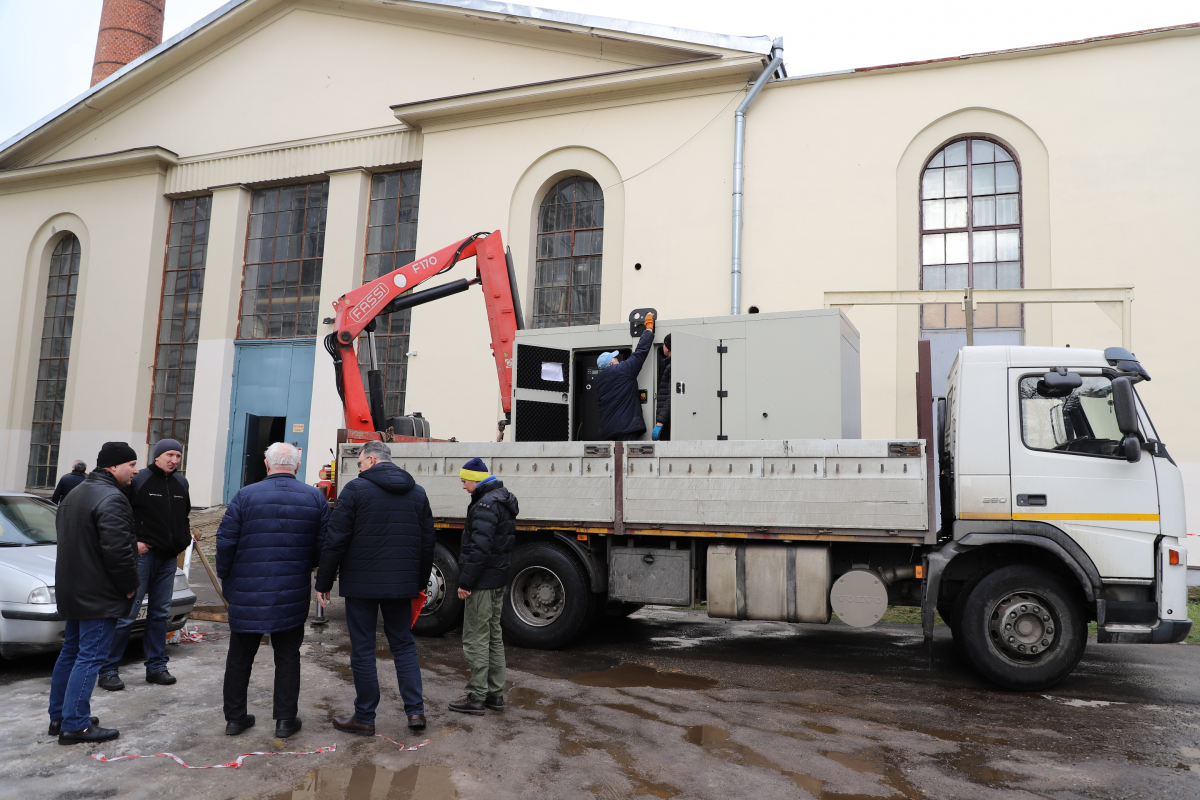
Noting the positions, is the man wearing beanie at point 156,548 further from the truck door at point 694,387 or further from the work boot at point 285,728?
the truck door at point 694,387

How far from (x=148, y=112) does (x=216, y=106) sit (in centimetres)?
208

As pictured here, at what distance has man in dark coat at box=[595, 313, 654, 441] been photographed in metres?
8.04

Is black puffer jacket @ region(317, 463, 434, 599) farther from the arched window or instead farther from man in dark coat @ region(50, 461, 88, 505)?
the arched window

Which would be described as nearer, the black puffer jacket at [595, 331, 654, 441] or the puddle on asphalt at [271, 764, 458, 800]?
the puddle on asphalt at [271, 764, 458, 800]

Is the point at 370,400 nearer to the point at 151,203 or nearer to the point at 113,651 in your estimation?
the point at 113,651

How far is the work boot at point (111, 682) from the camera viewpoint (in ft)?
18.6

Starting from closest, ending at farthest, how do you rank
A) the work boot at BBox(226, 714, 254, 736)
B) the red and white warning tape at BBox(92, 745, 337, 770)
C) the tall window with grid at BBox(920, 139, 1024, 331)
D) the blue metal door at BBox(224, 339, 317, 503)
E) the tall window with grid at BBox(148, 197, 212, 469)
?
the red and white warning tape at BBox(92, 745, 337, 770), the work boot at BBox(226, 714, 254, 736), the tall window with grid at BBox(920, 139, 1024, 331), the blue metal door at BBox(224, 339, 317, 503), the tall window with grid at BBox(148, 197, 212, 469)

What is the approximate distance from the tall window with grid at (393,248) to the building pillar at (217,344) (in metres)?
3.37

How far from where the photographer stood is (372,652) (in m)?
4.96

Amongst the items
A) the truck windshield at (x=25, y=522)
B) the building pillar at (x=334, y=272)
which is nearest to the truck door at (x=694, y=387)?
the truck windshield at (x=25, y=522)

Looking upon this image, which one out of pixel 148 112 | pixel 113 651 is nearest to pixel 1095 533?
pixel 113 651

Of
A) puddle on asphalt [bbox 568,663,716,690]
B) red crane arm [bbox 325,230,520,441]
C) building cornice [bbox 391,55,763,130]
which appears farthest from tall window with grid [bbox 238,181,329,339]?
puddle on asphalt [bbox 568,663,716,690]

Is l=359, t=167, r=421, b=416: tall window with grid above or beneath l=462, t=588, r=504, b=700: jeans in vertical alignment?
above

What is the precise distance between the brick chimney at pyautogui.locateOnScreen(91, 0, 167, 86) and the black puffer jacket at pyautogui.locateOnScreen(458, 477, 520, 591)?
1142 inches
